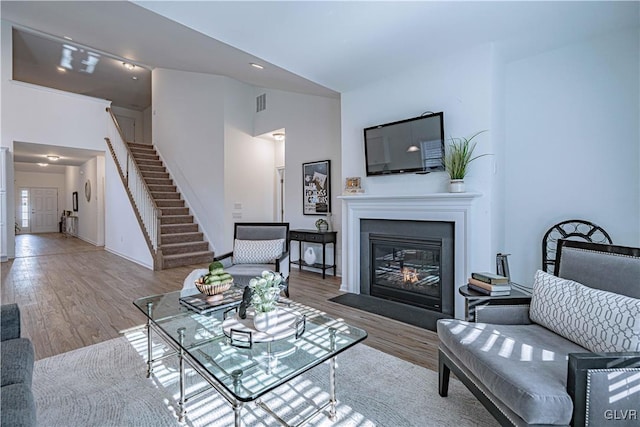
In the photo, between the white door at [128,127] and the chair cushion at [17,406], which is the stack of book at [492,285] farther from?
the white door at [128,127]

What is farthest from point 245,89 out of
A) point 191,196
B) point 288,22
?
point 288,22

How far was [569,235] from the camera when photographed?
3096 mm

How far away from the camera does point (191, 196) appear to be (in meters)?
7.28

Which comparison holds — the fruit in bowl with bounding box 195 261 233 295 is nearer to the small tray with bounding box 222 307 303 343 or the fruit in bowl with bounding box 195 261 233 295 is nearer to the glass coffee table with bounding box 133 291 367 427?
the glass coffee table with bounding box 133 291 367 427

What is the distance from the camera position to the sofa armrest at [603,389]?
120cm

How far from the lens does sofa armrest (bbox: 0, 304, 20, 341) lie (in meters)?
1.70

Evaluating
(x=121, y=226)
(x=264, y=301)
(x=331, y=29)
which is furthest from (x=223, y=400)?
(x=121, y=226)

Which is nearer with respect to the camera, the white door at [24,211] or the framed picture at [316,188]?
the framed picture at [316,188]

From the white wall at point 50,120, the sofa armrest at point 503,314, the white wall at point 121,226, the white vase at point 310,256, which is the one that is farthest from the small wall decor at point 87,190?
the sofa armrest at point 503,314

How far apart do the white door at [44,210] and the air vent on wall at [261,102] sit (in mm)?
12120

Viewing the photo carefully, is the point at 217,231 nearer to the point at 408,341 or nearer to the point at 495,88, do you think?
the point at 408,341

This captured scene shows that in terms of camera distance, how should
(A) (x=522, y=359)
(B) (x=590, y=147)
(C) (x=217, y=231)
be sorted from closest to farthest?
1. (A) (x=522, y=359)
2. (B) (x=590, y=147)
3. (C) (x=217, y=231)

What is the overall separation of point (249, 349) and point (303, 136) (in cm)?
Answer: 455

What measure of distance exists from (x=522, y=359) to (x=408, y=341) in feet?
4.36
